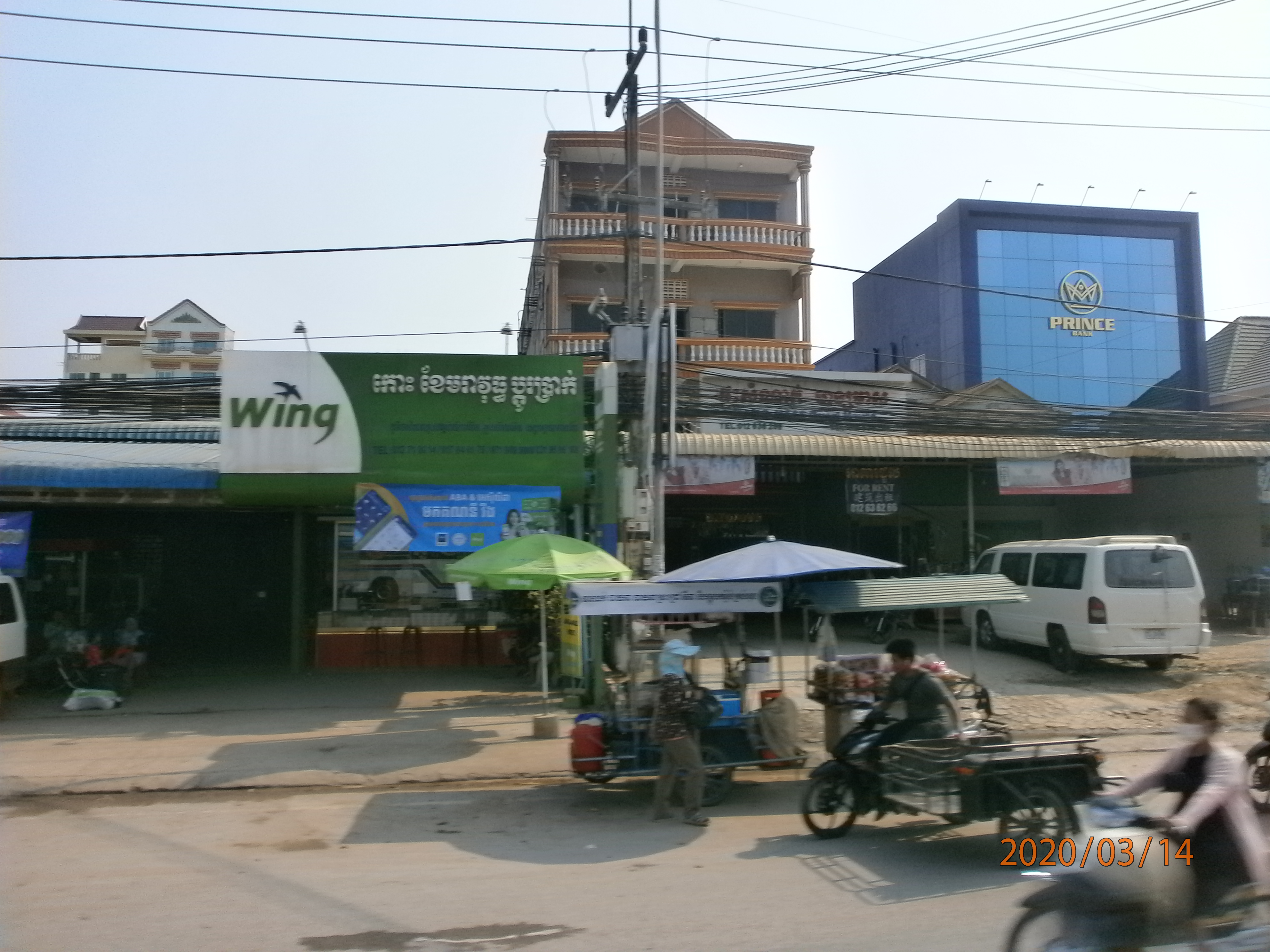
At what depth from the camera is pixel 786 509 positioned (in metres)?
23.5

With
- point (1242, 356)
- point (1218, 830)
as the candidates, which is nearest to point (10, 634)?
point (1218, 830)

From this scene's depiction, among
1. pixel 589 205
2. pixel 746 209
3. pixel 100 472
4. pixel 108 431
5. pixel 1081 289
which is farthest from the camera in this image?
pixel 1081 289

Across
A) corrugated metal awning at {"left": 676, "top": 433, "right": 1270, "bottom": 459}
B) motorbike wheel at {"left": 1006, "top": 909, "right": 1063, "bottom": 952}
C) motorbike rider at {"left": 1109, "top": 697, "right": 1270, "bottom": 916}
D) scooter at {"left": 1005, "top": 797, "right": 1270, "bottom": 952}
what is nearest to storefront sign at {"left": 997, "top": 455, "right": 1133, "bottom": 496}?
corrugated metal awning at {"left": 676, "top": 433, "right": 1270, "bottom": 459}

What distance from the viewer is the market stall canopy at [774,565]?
866 centimetres

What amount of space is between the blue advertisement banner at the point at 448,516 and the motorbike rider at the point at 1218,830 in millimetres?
9965

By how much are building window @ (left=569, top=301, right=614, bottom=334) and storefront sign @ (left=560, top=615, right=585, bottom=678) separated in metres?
15.6

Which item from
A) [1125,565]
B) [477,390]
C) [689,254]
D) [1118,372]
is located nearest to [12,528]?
[477,390]

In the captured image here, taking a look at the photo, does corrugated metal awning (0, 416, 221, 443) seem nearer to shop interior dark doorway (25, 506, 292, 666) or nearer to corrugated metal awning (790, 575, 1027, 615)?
shop interior dark doorway (25, 506, 292, 666)

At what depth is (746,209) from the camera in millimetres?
30656

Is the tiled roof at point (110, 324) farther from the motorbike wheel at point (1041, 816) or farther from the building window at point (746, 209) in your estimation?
the motorbike wheel at point (1041, 816)

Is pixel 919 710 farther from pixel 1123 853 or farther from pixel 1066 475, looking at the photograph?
pixel 1066 475

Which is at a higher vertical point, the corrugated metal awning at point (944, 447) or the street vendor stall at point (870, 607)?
the corrugated metal awning at point (944, 447)

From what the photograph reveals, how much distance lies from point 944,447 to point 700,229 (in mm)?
12047

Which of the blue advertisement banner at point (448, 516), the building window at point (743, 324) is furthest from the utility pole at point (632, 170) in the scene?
the building window at point (743, 324)
